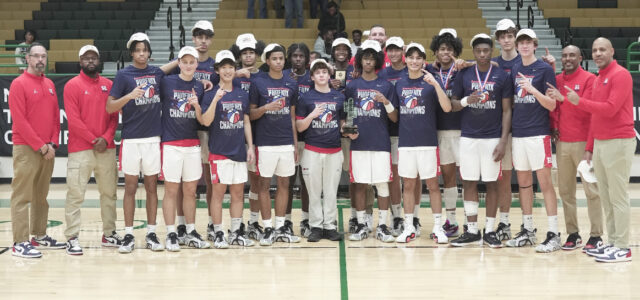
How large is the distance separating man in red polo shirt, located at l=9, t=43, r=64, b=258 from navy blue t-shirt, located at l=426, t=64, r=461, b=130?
3.61 meters

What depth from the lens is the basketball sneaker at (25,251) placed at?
7230 mm

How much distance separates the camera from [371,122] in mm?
7770

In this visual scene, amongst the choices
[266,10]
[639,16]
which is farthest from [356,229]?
[639,16]

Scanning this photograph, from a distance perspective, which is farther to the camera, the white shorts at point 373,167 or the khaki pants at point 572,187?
the white shorts at point 373,167

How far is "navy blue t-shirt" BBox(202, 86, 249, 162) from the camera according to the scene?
7500mm

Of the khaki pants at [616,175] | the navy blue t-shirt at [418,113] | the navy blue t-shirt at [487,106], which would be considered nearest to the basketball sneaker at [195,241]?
the navy blue t-shirt at [418,113]

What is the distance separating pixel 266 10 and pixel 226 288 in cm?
1111

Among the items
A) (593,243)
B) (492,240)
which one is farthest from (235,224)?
(593,243)

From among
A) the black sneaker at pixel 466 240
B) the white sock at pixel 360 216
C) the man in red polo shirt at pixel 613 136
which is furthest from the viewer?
the white sock at pixel 360 216

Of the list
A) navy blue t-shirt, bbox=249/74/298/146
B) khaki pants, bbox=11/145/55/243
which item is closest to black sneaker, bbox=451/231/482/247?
navy blue t-shirt, bbox=249/74/298/146

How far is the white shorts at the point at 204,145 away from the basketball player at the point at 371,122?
1373mm

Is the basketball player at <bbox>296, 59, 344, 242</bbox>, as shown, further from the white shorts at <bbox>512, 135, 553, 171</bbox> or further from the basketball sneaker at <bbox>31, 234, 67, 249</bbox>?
the basketball sneaker at <bbox>31, 234, 67, 249</bbox>

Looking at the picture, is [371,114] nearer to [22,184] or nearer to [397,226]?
[397,226]

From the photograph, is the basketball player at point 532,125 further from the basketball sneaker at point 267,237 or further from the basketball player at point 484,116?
the basketball sneaker at point 267,237
